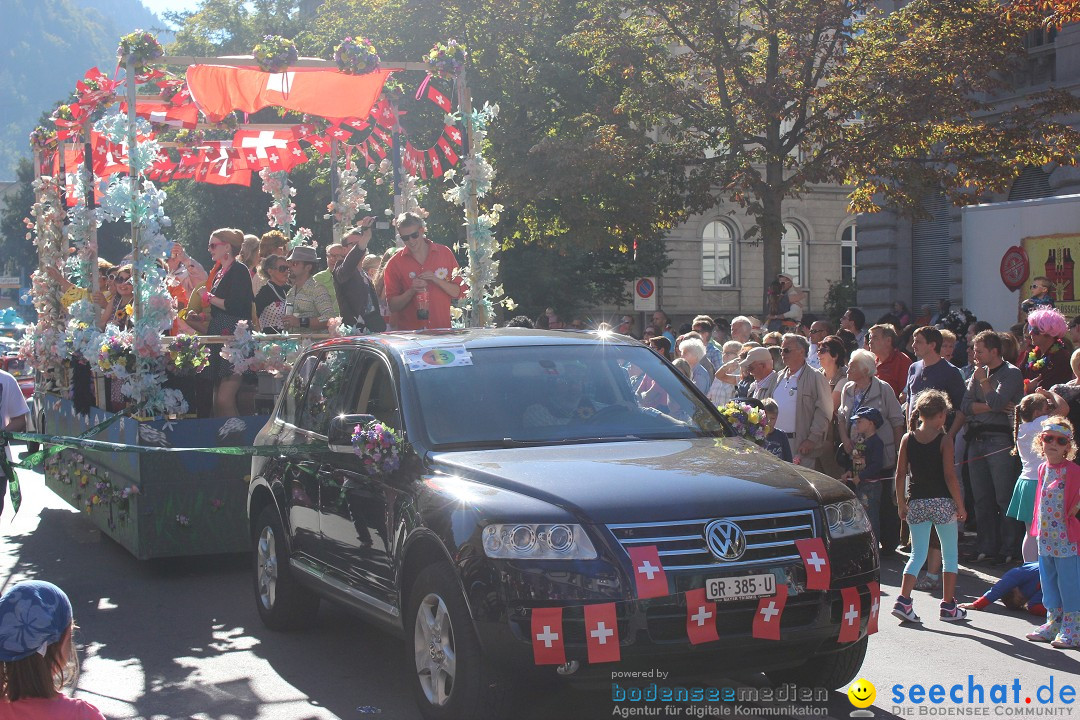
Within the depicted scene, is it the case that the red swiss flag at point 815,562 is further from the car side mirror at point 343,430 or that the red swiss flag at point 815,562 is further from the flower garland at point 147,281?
the flower garland at point 147,281

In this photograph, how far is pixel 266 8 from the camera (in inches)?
2142

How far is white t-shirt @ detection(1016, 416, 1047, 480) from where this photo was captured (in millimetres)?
9039

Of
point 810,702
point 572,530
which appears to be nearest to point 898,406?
point 810,702

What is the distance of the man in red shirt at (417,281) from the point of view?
12.4m

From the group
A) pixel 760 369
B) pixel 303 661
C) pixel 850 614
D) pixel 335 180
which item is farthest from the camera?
pixel 335 180

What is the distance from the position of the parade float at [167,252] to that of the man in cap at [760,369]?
3.06 meters

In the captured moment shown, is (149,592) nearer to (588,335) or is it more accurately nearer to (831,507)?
(588,335)

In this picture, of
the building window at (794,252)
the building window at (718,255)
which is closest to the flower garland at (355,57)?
the building window at (718,255)

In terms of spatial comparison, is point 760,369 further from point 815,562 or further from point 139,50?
point 139,50

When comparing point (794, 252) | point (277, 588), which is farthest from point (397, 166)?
point (794, 252)

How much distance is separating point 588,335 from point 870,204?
15.7 m

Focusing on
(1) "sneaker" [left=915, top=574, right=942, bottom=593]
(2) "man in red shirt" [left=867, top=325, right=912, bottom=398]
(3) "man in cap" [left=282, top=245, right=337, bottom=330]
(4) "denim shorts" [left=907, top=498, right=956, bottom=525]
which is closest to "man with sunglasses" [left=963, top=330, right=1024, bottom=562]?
(2) "man in red shirt" [left=867, top=325, right=912, bottom=398]

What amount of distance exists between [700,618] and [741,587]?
0.22 metres

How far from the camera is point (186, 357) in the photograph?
10.6 m
